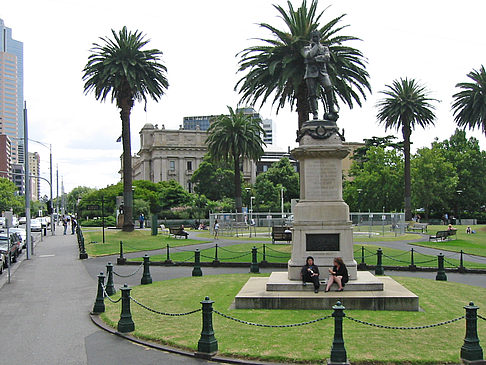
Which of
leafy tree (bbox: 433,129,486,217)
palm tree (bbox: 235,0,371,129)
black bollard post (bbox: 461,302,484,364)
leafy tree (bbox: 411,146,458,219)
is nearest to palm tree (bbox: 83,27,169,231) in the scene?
palm tree (bbox: 235,0,371,129)

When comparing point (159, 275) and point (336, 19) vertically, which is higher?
point (336, 19)

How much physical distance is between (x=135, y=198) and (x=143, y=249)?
47.9m

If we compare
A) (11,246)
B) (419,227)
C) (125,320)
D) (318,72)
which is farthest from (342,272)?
(419,227)

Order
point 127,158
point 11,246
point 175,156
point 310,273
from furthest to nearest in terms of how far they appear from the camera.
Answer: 1. point 175,156
2. point 127,158
3. point 11,246
4. point 310,273

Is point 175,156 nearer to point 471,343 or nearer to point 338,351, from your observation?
point 338,351

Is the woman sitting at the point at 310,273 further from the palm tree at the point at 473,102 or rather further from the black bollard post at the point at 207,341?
the palm tree at the point at 473,102

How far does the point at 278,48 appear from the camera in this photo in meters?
30.0

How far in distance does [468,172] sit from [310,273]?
7238cm

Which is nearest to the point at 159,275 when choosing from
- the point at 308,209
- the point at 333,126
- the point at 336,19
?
the point at 308,209

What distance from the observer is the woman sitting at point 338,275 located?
14.0 meters

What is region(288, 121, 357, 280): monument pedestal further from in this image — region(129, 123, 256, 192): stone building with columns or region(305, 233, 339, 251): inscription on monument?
region(129, 123, 256, 192): stone building with columns

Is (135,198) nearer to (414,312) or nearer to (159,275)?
(159,275)

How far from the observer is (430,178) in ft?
231

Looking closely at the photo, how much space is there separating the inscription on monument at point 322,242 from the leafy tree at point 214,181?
83247 mm
